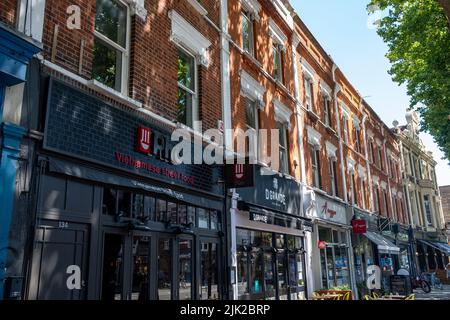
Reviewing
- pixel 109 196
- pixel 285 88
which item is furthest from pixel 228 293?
pixel 285 88

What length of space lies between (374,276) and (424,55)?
10481mm

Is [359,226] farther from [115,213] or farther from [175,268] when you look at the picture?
[115,213]

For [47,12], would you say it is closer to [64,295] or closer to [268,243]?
[64,295]

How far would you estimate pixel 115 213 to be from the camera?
688 cm

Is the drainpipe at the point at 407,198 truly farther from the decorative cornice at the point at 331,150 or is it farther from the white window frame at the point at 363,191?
the decorative cornice at the point at 331,150

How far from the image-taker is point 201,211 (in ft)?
30.3

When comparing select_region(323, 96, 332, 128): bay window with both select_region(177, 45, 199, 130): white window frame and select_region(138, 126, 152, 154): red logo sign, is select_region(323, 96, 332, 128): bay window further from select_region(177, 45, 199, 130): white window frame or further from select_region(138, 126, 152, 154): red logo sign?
select_region(138, 126, 152, 154): red logo sign

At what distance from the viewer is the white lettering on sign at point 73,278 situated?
229 inches

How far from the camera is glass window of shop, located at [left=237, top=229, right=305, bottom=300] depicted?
10.6 m

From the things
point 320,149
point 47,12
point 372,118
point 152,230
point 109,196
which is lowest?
point 152,230

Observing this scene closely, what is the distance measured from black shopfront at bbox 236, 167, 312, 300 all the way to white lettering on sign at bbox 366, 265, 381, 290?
710cm

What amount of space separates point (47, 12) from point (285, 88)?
9985mm

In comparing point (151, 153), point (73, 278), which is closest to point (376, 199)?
point (151, 153)
